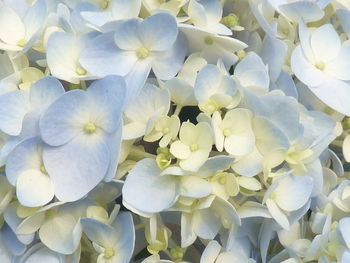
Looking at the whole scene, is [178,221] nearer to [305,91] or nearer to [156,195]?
[156,195]

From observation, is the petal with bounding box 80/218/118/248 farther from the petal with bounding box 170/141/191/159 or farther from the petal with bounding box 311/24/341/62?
the petal with bounding box 311/24/341/62

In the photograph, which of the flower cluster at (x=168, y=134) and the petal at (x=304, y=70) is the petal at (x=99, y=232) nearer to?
the flower cluster at (x=168, y=134)

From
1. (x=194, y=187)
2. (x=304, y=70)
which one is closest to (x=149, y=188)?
(x=194, y=187)

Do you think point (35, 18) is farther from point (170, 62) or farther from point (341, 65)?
point (341, 65)

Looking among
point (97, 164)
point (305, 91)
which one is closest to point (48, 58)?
point (97, 164)

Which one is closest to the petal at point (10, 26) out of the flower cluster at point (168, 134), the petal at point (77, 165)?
the flower cluster at point (168, 134)

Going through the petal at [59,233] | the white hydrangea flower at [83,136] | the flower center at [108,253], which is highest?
the white hydrangea flower at [83,136]

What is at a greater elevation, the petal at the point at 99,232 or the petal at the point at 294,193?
the petal at the point at 294,193

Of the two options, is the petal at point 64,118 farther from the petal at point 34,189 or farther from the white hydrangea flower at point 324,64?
the white hydrangea flower at point 324,64
